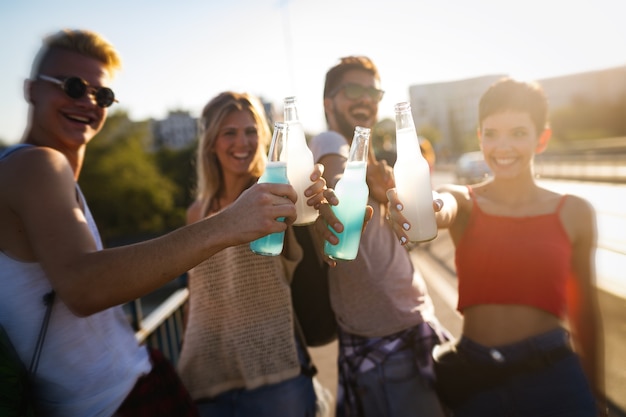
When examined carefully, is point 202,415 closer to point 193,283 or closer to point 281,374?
point 281,374

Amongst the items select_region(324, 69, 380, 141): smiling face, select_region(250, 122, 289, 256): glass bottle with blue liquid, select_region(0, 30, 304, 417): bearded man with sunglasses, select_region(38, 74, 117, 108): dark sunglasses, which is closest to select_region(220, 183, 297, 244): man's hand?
select_region(0, 30, 304, 417): bearded man with sunglasses

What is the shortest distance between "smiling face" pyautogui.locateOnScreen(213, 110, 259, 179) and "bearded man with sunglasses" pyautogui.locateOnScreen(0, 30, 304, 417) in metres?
0.74

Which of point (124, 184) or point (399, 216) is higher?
point (399, 216)

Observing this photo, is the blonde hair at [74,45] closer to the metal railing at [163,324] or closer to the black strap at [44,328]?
the black strap at [44,328]

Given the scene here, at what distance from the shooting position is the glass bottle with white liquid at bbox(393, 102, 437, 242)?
1.69 metres

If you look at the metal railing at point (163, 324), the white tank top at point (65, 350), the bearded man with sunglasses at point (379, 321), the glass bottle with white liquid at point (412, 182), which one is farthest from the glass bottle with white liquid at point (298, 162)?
the metal railing at point (163, 324)

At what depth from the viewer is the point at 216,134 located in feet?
9.23

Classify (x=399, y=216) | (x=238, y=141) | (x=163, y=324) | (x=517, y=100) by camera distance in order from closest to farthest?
(x=399, y=216) → (x=517, y=100) → (x=238, y=141) → (x=163, y=324)

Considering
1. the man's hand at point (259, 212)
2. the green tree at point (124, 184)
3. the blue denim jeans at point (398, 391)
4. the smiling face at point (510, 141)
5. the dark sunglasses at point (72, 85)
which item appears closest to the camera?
the man's hand at point (259, 212)

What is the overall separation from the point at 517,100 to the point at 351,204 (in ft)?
3.63

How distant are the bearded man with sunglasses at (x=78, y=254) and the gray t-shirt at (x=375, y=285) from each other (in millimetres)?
872

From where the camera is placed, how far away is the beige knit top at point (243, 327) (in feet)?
8.04

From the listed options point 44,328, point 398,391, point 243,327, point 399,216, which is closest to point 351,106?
point 399,216

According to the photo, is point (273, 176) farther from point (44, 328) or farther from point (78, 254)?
point (44, 328)
